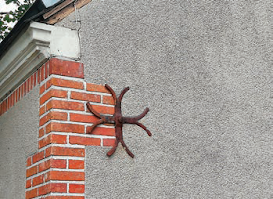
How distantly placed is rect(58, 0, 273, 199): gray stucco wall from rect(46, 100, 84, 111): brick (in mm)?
274

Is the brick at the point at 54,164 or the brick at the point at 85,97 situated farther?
the brick at the point at 85,97

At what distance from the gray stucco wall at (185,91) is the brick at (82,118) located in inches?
10.2

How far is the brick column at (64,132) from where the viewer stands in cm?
324

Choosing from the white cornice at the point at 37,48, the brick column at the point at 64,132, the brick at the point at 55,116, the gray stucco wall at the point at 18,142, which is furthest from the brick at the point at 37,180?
the white cornice at the point at 37,48

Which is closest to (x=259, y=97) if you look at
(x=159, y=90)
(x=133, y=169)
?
(x=159, y=90)

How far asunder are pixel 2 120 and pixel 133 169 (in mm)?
1634

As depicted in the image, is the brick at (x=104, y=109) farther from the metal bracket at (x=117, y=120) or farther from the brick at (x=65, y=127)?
the brick at (x=65, y=127)

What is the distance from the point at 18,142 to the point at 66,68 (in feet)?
3.02

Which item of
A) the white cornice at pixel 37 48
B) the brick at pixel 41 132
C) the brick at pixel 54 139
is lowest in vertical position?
the brick at pixel 54 139

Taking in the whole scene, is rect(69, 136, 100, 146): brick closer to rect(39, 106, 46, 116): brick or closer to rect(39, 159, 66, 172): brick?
rect(39, 159, 66, 172): brick

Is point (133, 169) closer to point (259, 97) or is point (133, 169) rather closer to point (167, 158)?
point (167, 158)

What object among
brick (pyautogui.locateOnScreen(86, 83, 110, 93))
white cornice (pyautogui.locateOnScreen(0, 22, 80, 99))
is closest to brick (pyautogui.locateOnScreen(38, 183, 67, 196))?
brick (pyautogui.locateOnScreen(86, 83, 110, 93))

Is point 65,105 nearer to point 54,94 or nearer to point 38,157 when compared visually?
point 54,94

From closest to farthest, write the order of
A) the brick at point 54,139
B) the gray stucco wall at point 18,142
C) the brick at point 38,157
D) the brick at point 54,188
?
1. the brick at point 54,188
2. the brick at point 54,139
3. the brick at point 38,157
4. the gray stucco wall at point 18,142
